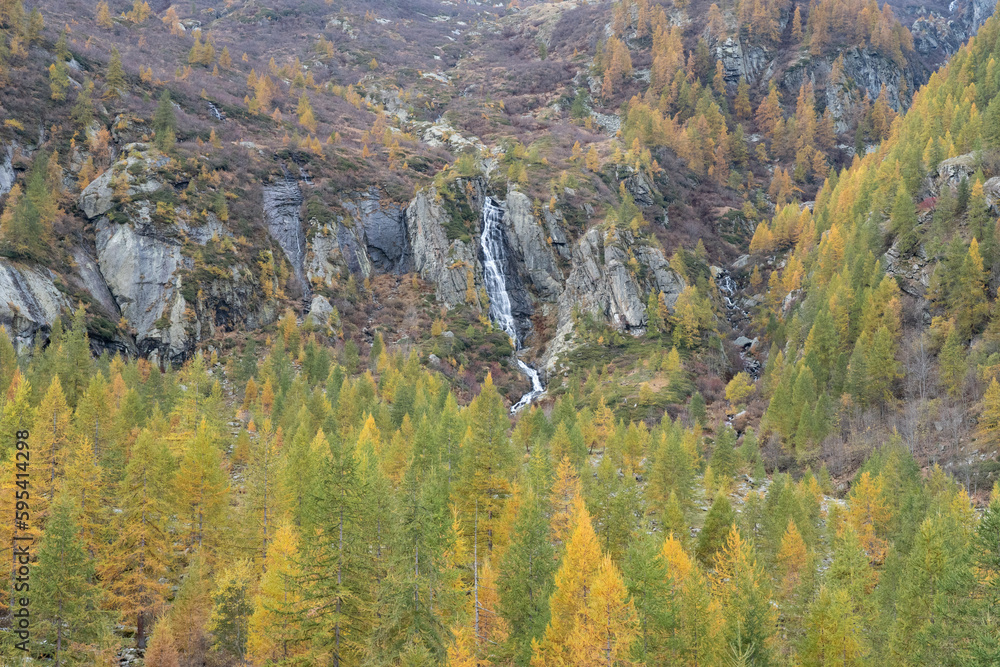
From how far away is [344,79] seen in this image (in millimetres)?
184125

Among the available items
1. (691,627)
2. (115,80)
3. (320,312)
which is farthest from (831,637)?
(115,80)

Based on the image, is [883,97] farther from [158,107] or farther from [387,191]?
[158,107]

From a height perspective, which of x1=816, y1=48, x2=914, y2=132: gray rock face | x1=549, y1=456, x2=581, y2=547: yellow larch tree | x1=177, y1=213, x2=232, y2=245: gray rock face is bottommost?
x1=177, y1=213, x2=232, y2=245: gray rock face

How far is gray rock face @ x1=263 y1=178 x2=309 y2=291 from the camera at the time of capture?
109 metres

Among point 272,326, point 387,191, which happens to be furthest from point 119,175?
point 387,191

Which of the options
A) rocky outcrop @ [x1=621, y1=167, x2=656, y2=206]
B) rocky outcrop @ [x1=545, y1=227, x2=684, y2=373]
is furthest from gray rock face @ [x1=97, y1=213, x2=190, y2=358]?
rocky outcrop @ [x1=621, y1=167, x2=656, y2=206]

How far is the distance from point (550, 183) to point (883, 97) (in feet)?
362

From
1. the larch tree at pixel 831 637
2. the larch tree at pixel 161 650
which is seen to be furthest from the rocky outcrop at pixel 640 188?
the larch tree at pixel 161 650

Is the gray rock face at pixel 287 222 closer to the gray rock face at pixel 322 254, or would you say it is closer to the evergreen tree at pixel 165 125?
the gray rock face at pixel 322 254

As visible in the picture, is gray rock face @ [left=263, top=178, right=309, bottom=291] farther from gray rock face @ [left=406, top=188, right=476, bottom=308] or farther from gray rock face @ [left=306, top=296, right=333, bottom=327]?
gray rock face @ [left=406, top=188, right=476, bottom=308]

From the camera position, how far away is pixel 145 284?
90.0 meters

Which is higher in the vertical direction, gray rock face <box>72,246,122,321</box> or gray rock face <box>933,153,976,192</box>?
gray rock face <box>933,153,976,192</box>

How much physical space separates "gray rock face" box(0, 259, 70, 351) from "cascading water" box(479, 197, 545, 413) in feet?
215

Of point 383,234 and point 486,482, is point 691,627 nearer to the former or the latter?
point 486,482
